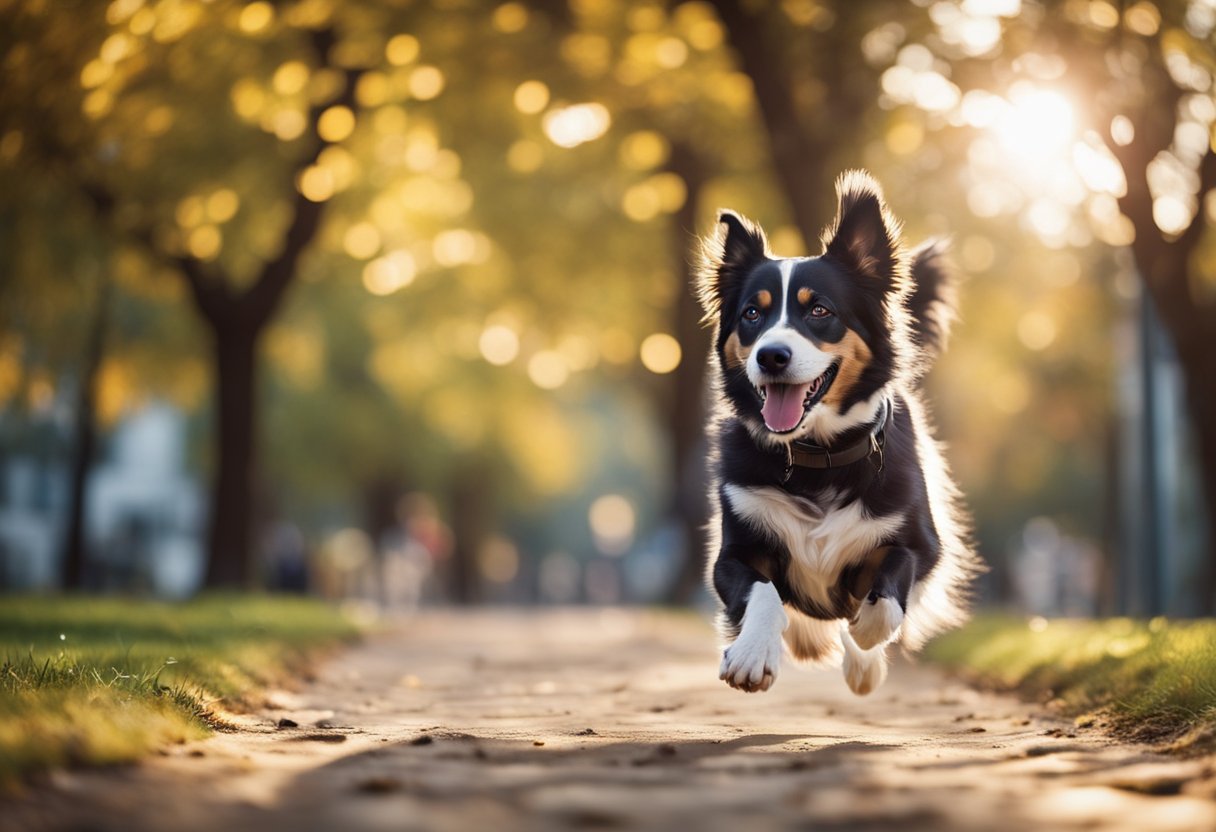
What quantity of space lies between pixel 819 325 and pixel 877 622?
128cm

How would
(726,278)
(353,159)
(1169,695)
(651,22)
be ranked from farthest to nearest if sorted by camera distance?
1. (353,159)
2. (651,22)
3. (726,278)
4. (1169,695)

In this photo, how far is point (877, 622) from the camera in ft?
21.6

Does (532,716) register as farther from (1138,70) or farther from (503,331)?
(503,331)

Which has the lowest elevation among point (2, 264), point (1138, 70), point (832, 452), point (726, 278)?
point (832, 452)

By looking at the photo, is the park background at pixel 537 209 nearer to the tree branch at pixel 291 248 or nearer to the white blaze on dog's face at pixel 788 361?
the tree branch at pixel 291 248

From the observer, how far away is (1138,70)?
1273 cm

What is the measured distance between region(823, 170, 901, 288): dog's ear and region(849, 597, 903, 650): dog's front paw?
1509 mm

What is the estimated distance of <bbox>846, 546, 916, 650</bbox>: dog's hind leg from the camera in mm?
6578

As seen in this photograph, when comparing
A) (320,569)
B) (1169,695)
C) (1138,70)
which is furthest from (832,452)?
(320,569)

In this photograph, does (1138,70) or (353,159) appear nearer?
(1138,70)

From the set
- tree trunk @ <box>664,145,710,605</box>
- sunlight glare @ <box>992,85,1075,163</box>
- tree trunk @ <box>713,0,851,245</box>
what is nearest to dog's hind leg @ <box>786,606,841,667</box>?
sunlight glare @ <box>992,85,1075,163</box>

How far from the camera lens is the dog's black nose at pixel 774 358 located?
6.59 metres

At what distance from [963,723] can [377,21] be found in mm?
10480

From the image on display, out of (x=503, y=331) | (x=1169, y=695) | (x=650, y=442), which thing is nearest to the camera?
(x=1169, y=695)
